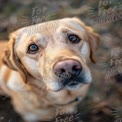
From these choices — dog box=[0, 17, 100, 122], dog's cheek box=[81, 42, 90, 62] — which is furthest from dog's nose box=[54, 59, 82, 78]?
dog's cheek box=[81, 42, 90, 62]

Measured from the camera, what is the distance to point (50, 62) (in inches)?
73.4

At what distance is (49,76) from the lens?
6.21 ft

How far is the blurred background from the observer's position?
7.51ft

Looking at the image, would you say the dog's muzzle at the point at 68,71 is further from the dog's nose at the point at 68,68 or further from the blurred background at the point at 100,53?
the blurred background at the point at 100,53

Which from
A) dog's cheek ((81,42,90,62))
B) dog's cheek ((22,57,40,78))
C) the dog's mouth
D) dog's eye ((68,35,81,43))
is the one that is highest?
dog's eye ((68,35,81,43))

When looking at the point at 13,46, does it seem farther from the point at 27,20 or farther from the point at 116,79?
the point at 116,79

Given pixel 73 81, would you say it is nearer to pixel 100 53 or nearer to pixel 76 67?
pixel 76 67

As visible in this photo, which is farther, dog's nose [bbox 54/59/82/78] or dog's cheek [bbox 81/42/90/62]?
dog's cheek [bbox 81/42/90/62]

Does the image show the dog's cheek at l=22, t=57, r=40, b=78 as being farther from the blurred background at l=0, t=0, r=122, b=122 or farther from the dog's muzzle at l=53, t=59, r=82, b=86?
the blurred background at l=0, t=0, r=122, b=122

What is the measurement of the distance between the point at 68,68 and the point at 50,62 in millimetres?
103

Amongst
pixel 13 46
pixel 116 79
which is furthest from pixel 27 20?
pixel 116 79

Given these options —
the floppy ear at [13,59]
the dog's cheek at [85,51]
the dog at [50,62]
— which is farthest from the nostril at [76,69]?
the floppy ear at [13,59]

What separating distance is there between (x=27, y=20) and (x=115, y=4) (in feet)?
1.70

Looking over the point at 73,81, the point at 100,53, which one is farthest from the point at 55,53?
the point at 100,53
